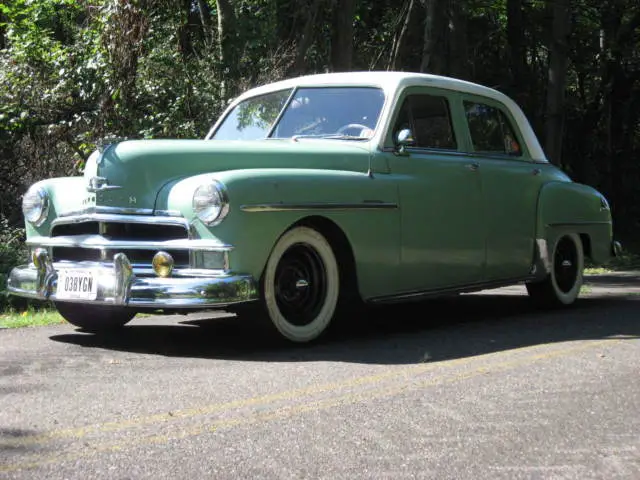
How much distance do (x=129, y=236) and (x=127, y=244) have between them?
4.7 inches

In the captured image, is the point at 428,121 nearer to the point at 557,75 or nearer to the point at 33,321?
the point at 33,321

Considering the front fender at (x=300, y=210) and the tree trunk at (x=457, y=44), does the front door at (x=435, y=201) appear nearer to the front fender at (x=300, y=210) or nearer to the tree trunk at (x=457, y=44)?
the front fender at (x=300, y=210)

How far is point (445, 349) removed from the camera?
6203 millimetres

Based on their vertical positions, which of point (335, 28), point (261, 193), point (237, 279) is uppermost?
point (335, 28)

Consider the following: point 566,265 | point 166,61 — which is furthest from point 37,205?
point 166,61

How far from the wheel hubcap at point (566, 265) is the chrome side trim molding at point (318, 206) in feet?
8.71

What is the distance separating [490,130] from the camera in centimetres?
816

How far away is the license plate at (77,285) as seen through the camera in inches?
233

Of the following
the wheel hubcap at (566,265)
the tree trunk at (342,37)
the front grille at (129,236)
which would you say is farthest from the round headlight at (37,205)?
the tree trunk at (342,37)

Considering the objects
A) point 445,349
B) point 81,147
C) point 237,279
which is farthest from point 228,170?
point 81,147

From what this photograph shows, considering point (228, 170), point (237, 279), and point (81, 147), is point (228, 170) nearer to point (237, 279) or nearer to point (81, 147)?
point (237, 279)

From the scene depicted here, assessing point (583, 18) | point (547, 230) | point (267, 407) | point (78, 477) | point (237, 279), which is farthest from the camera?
point (583, 18)

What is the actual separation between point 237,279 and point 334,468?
2.33 meters

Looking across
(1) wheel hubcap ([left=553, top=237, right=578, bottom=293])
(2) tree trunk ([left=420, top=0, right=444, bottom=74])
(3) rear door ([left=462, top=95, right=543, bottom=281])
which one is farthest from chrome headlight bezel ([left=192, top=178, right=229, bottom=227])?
(2) tree trunk ([left=420, top=0, right=444, bottom=74])
